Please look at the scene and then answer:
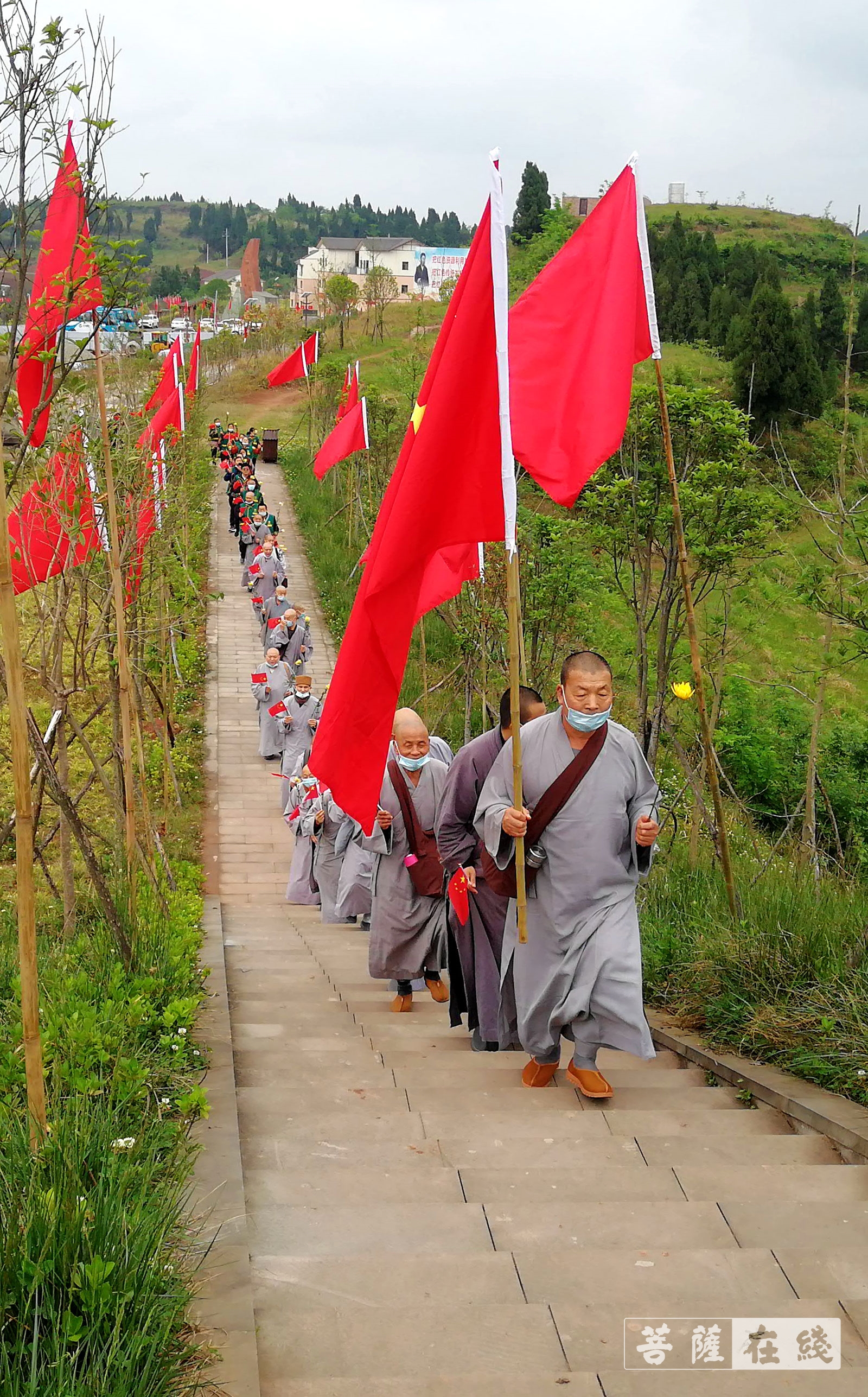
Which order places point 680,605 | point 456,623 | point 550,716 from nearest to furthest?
point 550,716 → point 680,605 → point 456,623

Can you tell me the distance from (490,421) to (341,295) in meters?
48.1

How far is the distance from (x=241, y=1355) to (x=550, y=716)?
2936 millimetres

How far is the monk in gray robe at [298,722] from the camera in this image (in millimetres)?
13273

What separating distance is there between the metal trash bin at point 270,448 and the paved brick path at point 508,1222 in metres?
34.2

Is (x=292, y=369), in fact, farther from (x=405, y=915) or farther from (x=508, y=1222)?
(x=508, y=1222)

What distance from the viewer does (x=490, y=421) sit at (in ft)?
15.9

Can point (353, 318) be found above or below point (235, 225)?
below

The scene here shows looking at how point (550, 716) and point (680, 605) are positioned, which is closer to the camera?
point (550, 716)

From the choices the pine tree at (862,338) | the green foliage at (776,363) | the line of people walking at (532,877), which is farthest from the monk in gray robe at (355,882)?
the pine tree at (862,338)

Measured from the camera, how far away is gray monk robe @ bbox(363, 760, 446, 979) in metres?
7.10

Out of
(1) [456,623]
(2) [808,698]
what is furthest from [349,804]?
(1) [456,623]

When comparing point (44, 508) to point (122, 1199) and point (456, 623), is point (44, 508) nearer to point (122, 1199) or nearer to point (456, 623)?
point (122, 1199)

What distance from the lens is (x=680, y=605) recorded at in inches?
424

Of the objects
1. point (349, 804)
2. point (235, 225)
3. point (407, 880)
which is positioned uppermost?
point (235, 225)
